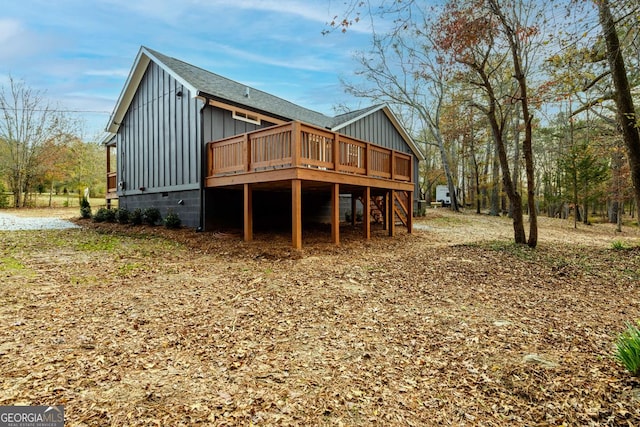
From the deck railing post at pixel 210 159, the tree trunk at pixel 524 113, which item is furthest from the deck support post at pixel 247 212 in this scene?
the tree trunk at pixel 524 113

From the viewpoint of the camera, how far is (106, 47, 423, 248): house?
8.16 m

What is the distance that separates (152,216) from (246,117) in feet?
16.0

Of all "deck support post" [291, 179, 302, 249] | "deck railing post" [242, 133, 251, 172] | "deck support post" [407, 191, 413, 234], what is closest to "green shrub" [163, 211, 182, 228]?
"deck railing post" [242, 133, 251, 172]

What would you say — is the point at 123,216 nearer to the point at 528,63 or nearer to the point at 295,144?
the point at 295,144

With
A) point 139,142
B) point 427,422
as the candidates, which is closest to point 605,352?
point 427,422

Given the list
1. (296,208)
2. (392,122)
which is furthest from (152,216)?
(392,122)

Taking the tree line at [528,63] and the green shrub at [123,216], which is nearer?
the tree line at [528,63]

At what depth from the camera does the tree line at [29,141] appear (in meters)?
20.9

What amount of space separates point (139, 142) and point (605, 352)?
14542 mm

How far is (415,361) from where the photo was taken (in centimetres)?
300

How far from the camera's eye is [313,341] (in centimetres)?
339

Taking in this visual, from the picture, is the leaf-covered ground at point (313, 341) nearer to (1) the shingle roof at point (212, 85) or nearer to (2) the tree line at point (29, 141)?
(1) the shingle roof at point (212, 85)

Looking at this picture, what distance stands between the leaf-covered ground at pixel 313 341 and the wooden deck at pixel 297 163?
236 centimetres

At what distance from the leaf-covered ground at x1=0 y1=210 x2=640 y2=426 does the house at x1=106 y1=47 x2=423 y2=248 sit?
2.82m
